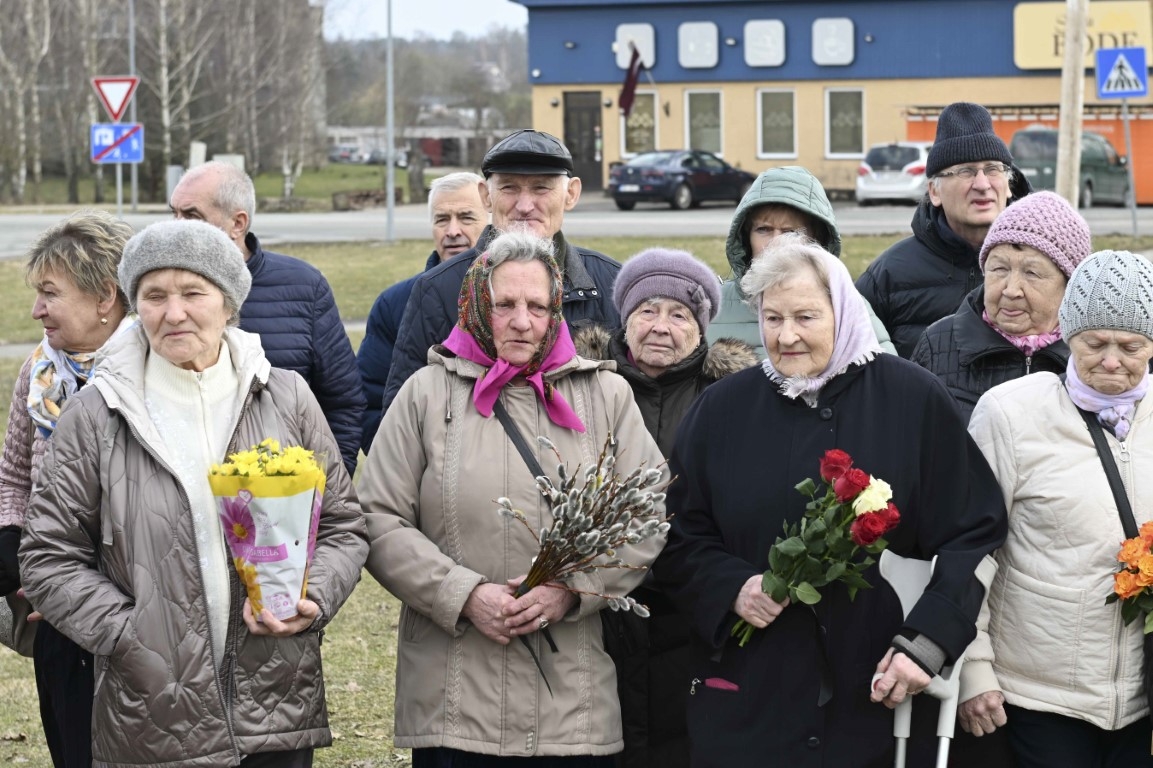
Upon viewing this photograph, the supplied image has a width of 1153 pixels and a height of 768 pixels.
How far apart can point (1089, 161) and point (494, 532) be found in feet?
97.6

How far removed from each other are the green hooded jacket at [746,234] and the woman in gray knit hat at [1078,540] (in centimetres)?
97

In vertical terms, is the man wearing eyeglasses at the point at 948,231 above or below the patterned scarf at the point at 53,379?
above

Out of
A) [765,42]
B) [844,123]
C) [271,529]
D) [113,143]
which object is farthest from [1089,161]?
[271,529]

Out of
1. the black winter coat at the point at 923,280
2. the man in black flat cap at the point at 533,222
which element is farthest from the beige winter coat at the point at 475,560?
the black winter coat at the point at 923,280

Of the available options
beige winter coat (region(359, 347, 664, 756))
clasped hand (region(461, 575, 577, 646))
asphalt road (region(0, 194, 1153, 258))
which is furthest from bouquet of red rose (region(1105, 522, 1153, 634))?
asphalt road (region(0, 194, 1153, 258))

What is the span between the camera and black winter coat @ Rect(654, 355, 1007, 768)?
3643 mm

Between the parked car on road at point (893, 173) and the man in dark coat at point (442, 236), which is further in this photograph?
the parked car on road at point (893, 173)

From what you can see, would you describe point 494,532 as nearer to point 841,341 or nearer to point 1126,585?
point 841,341

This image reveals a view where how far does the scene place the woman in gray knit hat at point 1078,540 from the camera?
12.2 feet

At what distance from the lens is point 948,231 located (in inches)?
214

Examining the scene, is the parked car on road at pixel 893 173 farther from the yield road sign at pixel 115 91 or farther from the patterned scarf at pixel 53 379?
the patterned scarf at pixel 53 379

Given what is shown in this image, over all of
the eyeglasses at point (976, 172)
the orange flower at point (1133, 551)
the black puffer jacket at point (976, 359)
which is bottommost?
the orange flower at point (1133, 551)

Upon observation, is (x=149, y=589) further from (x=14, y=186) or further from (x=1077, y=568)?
(x=14, y=186)

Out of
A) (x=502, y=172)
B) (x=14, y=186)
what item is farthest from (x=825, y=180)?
(x=502, y=172)
